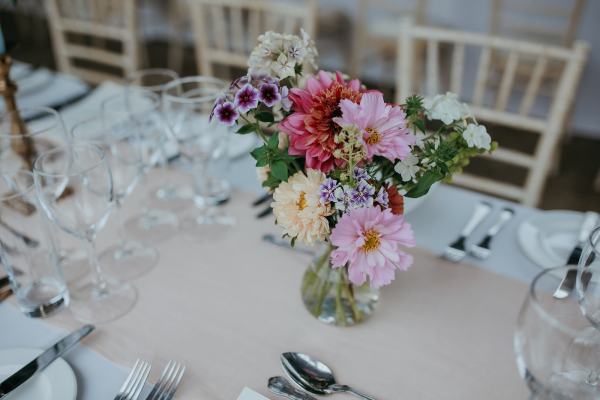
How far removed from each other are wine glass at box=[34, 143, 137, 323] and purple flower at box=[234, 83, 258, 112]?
0.24 metres

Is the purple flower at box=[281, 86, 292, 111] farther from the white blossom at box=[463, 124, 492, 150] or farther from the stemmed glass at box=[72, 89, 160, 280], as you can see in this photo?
the stemmed glass at box=[72, 89, 160, 280]

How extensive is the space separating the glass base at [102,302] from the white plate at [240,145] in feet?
1.51

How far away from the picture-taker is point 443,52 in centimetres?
304

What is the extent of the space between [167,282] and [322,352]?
28cm

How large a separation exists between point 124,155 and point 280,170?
43cm

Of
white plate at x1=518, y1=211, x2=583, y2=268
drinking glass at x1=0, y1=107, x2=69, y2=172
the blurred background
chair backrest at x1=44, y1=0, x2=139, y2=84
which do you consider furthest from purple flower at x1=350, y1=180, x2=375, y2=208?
chair backrest at x1=44, y1=0, x2=139, y2=84

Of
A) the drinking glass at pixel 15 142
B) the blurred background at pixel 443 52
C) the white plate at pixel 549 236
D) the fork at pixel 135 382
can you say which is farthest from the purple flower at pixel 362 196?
the blurred background at pixel 443 52

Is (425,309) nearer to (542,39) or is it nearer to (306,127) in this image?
(306,127)

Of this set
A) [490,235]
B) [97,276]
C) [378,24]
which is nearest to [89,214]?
[97,276]

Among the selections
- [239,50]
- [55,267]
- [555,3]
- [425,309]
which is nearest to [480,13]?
[555,3]

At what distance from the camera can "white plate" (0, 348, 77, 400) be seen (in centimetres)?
63

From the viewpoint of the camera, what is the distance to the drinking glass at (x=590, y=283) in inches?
21.5

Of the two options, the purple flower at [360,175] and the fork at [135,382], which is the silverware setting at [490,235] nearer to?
the purple flower at [360,175]

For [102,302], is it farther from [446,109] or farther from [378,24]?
[378,24]
